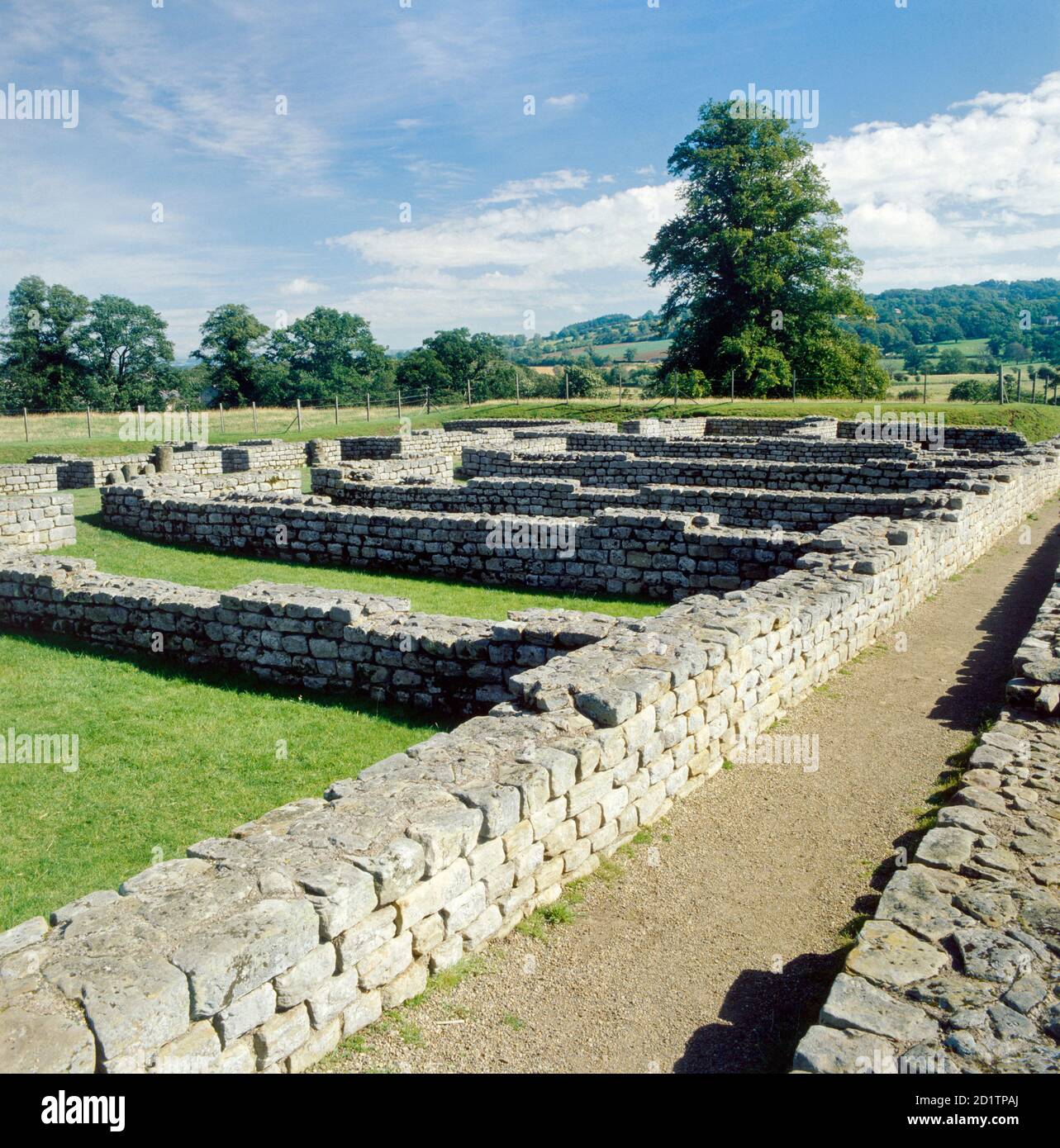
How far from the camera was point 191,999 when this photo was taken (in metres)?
2.92

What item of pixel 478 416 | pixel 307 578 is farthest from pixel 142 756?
pixel 478 416

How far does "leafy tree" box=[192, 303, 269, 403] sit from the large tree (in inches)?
1193

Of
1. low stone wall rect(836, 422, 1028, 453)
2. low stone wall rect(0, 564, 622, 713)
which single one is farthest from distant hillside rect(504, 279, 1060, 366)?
low stone wall rect(0, 564, 622, 713)

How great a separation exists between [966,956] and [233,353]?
63.6m

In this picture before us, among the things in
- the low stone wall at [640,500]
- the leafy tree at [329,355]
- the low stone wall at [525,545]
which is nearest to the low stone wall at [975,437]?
the low stone wall at [640,500]

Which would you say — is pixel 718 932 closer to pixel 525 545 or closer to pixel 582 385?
pixel 525 545

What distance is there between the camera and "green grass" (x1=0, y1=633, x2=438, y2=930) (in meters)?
5.25

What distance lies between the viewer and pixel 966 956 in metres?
3.69

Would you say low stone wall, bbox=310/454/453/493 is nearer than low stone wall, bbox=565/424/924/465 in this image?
Yes

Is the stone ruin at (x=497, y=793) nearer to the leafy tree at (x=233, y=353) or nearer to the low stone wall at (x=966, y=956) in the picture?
the low stone wall at (x=966, y=956)

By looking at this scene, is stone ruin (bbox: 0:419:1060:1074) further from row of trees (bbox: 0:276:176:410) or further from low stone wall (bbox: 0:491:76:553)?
row of trees (bbox: 0:276:176:410)

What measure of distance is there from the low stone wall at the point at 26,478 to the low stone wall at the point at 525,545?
21.2ft

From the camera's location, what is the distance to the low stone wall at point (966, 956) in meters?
3.13
